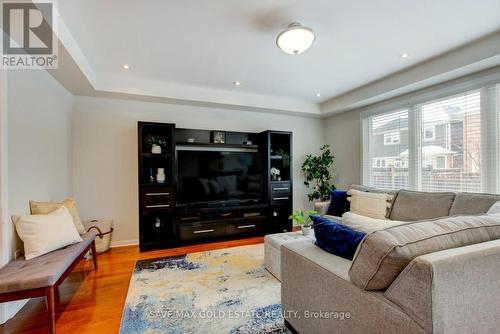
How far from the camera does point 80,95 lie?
3.51m

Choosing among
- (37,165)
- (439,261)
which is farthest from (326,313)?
(37,165)

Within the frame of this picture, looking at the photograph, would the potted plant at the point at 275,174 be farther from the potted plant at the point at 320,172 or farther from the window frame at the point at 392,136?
the window frame at the point at 392,136

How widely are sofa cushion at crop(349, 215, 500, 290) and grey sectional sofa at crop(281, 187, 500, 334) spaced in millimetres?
39

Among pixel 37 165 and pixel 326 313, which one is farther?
pixel 37 165

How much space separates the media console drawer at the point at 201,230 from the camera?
3682 millimetres

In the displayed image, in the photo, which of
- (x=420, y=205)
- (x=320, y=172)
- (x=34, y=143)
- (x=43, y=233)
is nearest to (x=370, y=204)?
(x=420, y=205)

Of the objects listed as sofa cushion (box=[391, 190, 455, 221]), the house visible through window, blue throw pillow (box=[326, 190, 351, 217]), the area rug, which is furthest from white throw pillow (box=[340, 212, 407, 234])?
the house visible through window

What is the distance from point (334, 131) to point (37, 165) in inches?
193

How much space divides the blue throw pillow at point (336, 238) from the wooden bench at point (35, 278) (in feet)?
6.31

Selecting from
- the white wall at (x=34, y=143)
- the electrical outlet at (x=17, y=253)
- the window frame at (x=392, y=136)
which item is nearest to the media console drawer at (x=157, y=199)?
the white wall at (x=34, y=143)

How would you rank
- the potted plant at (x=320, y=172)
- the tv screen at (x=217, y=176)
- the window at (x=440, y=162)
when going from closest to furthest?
the window at (x=440, y=162)
the tv screen at (x=217, y=176)
the potted plant at (x=320, y=172)

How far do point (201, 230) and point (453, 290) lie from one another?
334 centimetres

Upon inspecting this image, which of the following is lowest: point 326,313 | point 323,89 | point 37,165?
point 326,313

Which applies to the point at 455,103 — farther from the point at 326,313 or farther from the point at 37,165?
the point at 37,165
